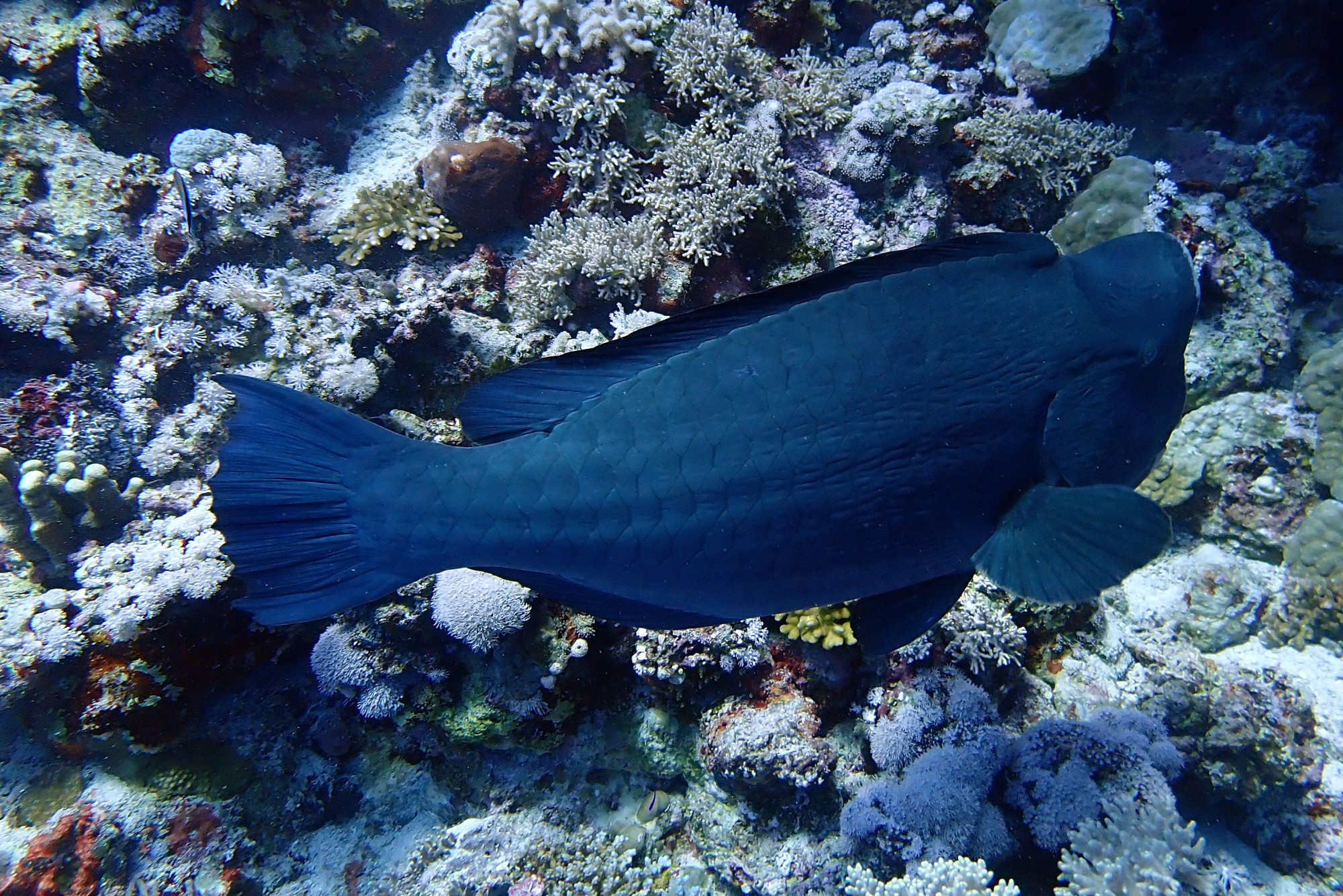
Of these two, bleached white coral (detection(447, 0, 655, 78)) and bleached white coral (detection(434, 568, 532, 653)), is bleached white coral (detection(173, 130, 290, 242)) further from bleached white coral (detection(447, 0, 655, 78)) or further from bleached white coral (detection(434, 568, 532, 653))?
bleached white coral (detection(434, 568, 532, 653))

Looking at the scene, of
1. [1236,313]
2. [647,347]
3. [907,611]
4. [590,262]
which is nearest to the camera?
[647,347]

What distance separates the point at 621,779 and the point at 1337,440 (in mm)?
5184

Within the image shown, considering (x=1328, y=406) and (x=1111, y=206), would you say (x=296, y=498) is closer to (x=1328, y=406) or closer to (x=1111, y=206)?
(x=1111, y=206)

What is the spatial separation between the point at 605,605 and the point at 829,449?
896 mm

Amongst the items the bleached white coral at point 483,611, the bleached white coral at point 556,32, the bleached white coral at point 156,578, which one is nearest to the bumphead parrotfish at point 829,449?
the bleached white coral at point 483,611

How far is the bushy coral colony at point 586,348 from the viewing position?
10.1 feet

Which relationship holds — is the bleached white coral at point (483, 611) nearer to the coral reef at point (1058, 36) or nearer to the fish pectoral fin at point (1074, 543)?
the fish pectoral fin at point (1074, 543)

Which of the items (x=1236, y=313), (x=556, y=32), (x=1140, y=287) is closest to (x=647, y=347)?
(x=1140, y=287)

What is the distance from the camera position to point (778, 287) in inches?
73.8

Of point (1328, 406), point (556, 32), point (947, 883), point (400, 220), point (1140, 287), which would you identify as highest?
point (556, 32)

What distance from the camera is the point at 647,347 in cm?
193

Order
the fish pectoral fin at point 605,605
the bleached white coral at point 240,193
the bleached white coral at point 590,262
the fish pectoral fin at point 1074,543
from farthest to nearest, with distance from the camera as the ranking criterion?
the bleached white coral at point 240,193, the bleached white coral at point 590,262, the fish pectoral fin at point 605,605, the fish pectoral fin at point 1074,543

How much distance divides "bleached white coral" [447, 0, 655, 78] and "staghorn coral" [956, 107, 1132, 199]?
238 cm

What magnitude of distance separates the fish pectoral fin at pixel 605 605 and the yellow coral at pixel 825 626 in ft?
3.57
